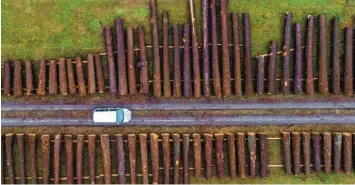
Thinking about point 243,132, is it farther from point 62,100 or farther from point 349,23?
point 62,100

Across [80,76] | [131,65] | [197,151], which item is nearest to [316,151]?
[197,151]

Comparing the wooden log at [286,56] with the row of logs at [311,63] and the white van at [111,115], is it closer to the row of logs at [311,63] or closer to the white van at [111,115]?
the row of logs at [311,63]

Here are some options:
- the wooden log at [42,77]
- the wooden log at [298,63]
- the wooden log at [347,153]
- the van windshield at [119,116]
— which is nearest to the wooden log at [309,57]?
the wooden log at [298,63]

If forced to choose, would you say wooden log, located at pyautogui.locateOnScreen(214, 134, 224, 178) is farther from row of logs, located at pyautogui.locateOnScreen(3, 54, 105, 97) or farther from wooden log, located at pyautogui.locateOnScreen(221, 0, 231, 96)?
row of logs, located at pyautogui.locateOnScreen(3, 54, 105, 97)

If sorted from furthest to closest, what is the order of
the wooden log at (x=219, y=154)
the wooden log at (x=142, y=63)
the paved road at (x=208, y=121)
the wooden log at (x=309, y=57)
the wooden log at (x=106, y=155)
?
the paved road at (x=208, y=121) → the wooden log at (x=106, y=155) → the wooden log at (x=219, y=154) → the wooden log at (x=142, y=63) → the wooden log at (x=309, y=57)

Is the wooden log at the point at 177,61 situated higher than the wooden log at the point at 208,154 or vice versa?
the wooden log at the point at 177,61

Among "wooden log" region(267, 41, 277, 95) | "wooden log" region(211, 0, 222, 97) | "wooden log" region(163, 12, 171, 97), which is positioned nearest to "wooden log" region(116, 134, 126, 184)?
"wooden log" region(163, 12, 171, 97)

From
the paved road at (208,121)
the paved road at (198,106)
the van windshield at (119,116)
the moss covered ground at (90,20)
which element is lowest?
the paved road at (208,121)

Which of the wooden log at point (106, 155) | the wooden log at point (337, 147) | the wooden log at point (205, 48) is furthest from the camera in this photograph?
the wooden log at point (106, 155)
